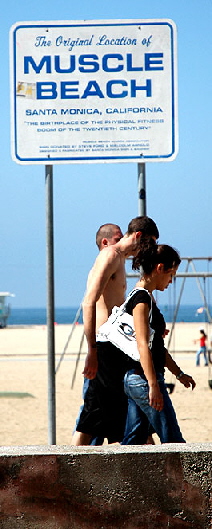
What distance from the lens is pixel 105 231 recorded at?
5344 millimetres

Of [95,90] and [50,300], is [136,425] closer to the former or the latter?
[50,300]

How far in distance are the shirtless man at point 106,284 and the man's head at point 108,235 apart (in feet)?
0.73

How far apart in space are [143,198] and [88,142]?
497 mm

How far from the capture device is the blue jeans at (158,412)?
14.2 feet

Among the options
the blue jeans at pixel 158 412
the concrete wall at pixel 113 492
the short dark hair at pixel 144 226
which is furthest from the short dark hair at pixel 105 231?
the concrete wall at pixel 113 492

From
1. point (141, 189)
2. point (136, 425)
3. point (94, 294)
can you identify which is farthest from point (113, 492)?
point (141, 189)

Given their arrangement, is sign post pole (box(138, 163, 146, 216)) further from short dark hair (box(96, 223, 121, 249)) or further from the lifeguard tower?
the lifeguard tower

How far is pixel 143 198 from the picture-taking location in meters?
5.88

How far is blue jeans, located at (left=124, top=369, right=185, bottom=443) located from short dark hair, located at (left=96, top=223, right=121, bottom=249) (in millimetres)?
1138

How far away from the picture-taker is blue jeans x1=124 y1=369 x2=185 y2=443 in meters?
4.32

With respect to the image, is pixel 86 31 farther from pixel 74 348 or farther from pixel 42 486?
pixel 74 348

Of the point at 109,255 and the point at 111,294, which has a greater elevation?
the point at 109,255

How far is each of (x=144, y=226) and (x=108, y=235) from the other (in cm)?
51

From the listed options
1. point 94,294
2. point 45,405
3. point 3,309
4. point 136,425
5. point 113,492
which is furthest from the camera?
point 3,309
